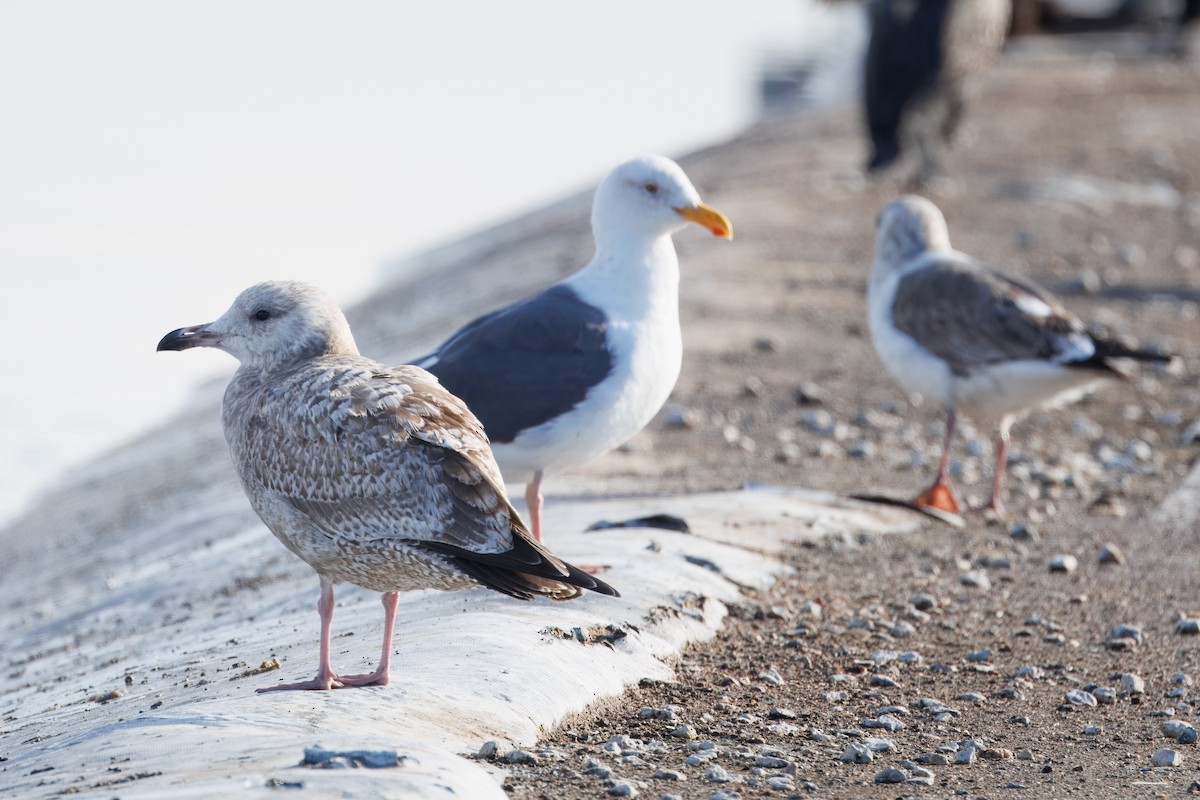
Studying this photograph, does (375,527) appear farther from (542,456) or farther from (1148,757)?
(1148,757)

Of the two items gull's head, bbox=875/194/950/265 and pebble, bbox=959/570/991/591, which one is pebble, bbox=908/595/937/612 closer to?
pebble, bbox=959/570/991/591

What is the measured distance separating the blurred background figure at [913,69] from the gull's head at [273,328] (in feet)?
38.2

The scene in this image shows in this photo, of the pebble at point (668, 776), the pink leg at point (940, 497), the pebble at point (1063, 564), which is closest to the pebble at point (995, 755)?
the pebble at point (668, 776)

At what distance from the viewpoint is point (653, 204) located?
6.76 m

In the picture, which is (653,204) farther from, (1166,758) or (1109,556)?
(1166,758)

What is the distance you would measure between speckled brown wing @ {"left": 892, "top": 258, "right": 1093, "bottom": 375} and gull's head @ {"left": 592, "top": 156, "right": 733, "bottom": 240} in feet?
5.89

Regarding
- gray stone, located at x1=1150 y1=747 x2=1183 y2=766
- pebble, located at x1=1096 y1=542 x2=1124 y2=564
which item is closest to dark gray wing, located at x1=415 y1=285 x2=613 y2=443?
pebble, located at x1=1096 y1=542 x2=1124 y2=564

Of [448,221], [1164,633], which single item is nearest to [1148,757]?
[1164,633]

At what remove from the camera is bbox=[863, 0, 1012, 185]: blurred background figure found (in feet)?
52.1

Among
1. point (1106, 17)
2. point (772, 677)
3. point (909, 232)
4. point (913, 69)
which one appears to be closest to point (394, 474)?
point (772, 677)

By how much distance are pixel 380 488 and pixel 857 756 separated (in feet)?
5.07

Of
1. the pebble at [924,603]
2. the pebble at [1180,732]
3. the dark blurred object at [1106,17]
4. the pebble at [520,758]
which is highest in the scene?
the pebble at [520,758]

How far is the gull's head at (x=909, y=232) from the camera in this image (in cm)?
882

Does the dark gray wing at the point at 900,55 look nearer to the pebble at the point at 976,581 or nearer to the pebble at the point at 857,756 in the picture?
the pebble at the point at 976,581
